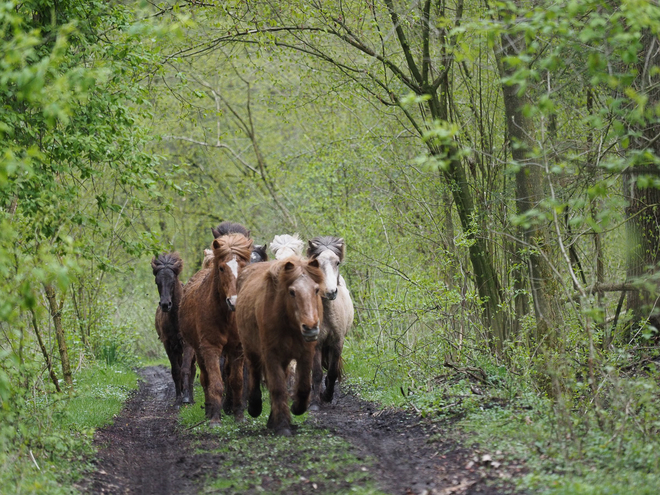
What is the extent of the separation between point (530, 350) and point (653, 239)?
9.75ft

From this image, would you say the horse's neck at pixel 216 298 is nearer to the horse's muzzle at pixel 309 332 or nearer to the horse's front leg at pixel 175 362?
the horse's muzzle at pixel 309 332

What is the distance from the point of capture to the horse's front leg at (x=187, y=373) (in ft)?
40.3

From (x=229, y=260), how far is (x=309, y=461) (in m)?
3.75

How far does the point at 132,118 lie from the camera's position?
8.57 meters

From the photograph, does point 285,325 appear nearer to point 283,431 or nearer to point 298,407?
point 298,407

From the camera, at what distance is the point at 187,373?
12.4 metres

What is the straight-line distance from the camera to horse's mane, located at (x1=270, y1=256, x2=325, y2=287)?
823 cm

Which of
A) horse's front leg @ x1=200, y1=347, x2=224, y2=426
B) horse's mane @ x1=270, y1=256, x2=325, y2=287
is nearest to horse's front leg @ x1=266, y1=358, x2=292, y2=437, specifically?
horse's mane @ x1=270, y1=256, x2=325, y2=287

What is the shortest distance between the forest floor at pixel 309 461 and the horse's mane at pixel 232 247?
232cm

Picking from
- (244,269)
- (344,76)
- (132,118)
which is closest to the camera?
(132,118)

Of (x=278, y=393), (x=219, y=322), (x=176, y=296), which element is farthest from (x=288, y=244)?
(x=278, y=393)

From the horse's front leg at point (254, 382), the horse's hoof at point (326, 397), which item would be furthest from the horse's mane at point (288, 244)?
the horse's front leg at point (254, 382)

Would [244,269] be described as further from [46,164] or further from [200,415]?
[46,164]

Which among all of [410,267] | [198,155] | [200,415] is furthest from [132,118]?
[198,155]
